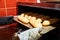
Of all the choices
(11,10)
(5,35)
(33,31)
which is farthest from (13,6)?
(33,31)

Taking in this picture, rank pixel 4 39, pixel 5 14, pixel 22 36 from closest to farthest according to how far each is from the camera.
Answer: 1. pixel 22 36
2. pixel 4 39
3. pixel 5 14

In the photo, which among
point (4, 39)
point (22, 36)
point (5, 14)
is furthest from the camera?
point (5, 14)

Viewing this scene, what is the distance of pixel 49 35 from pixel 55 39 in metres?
0.04

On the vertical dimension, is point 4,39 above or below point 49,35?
below

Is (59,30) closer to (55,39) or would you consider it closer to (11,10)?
(55,39)

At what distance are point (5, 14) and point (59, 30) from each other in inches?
27.2

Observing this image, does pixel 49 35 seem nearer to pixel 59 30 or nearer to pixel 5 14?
pixel 59 30

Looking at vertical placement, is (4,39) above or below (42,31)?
below

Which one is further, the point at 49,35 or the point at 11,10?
the point at 11,10

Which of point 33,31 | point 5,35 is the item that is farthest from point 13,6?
point 33,31

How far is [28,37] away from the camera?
1.67 feet

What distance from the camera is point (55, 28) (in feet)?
1.72

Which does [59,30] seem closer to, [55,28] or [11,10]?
[55,28]

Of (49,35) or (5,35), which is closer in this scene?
(49,35)
